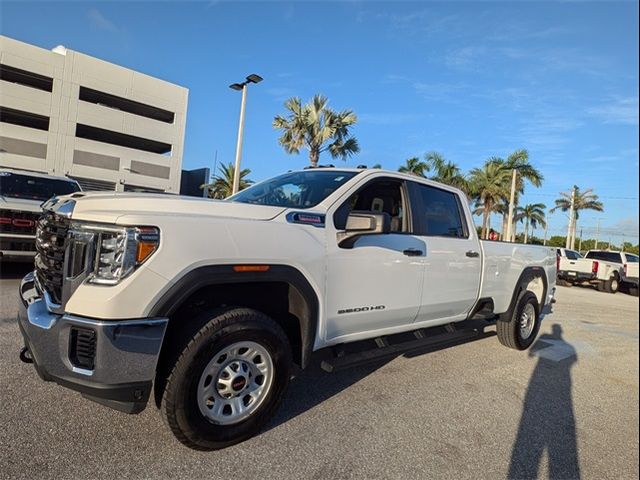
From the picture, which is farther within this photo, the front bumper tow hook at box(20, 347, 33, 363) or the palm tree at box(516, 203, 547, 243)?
the palm tree at box(516, 203, 547, 243)

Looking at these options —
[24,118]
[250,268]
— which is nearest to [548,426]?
[250,268]

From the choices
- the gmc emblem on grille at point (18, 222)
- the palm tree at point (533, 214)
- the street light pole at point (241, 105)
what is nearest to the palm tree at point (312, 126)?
the street light pole at point (241, 105)

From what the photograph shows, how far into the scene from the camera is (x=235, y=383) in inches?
115

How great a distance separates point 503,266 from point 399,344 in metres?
2.15

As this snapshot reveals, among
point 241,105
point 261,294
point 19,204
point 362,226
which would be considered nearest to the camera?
point 261,294

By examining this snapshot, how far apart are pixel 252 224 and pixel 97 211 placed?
93 cm

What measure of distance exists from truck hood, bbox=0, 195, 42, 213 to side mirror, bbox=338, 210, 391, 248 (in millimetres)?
5848

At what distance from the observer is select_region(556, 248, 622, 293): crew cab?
62.4 feet

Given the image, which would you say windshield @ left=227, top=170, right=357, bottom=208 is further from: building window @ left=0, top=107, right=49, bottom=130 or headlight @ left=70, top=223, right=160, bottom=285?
building window @ left=0, top=107, right=49, bottom=130

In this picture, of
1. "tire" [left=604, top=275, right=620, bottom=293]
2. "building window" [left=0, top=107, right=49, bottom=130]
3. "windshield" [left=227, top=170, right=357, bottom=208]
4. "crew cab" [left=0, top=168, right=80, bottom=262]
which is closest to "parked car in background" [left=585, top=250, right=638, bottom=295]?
"tire" [left=604, top=275, right=620, bottom=293]

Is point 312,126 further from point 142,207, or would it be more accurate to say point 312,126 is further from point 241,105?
point 142,207

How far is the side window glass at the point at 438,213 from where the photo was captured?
178 inches

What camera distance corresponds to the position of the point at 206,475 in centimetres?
259

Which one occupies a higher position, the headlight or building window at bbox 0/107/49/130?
building window at bbox 0/107/49/130
